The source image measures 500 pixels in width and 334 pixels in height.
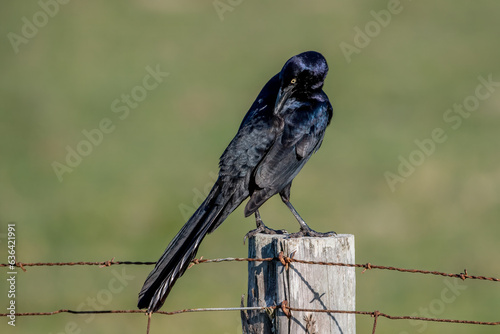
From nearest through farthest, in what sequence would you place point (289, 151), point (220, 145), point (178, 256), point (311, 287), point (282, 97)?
point (311, 287), point (178, 256), point (289, 151), point (282, 97), point (220, 145)

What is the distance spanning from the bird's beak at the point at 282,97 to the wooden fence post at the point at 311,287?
2.07 metres

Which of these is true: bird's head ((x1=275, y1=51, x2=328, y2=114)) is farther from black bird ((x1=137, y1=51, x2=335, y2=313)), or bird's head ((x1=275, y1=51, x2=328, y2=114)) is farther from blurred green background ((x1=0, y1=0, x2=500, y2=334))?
blurred green background ((x1=0, y1=0, x2=500, y2=334))

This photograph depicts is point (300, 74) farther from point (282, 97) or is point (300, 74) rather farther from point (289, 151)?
point (289, 151)

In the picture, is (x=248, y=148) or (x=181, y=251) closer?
(x=181, y=251)

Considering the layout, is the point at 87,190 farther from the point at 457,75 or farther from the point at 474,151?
the point at 457,75

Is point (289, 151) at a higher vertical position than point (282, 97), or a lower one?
lower

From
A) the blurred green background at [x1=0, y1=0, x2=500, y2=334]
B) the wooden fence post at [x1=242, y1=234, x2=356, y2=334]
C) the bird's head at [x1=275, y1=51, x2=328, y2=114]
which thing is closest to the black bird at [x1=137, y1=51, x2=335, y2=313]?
the bird's head at [x1=275, y1=51, x2=328, y2=114]

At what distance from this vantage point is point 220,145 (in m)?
17.1

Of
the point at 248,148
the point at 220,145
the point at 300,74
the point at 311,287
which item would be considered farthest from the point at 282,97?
the point at 220,145

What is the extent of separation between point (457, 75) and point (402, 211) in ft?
24.8

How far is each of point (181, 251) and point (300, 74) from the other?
2.00 metres

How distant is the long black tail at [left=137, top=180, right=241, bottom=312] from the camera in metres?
4.29

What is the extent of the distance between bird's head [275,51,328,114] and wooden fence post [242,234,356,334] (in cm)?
217

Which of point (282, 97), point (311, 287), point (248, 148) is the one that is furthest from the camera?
point (282, 97)
